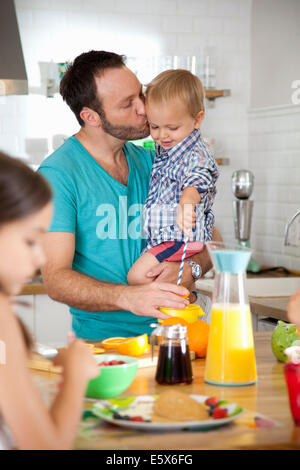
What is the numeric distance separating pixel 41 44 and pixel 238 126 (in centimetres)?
152

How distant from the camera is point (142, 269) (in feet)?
8.34

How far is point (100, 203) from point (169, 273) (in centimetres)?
36

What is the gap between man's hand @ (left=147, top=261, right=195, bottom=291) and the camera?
2.52 m

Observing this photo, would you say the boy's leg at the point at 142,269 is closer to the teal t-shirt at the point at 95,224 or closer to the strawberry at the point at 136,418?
the teal t-shirt at the point at 95,224

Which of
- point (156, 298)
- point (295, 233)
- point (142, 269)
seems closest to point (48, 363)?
point (156, 298)

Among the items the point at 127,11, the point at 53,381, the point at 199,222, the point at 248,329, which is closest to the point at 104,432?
the point at 53,381

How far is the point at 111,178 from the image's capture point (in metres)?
2.66

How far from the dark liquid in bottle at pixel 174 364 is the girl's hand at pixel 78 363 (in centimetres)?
43

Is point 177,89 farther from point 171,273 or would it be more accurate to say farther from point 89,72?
point 171,273

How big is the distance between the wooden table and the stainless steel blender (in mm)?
2537

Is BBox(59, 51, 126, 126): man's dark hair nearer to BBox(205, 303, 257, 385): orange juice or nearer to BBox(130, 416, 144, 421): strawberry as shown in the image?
BBox(205, 303, 257, 385): orange juice

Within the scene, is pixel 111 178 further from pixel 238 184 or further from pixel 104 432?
pixel 238 184

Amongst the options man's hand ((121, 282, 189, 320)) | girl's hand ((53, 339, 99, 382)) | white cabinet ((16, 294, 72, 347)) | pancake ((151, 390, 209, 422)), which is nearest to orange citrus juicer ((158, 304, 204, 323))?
man's hand ((121, 282, 189, 320))
